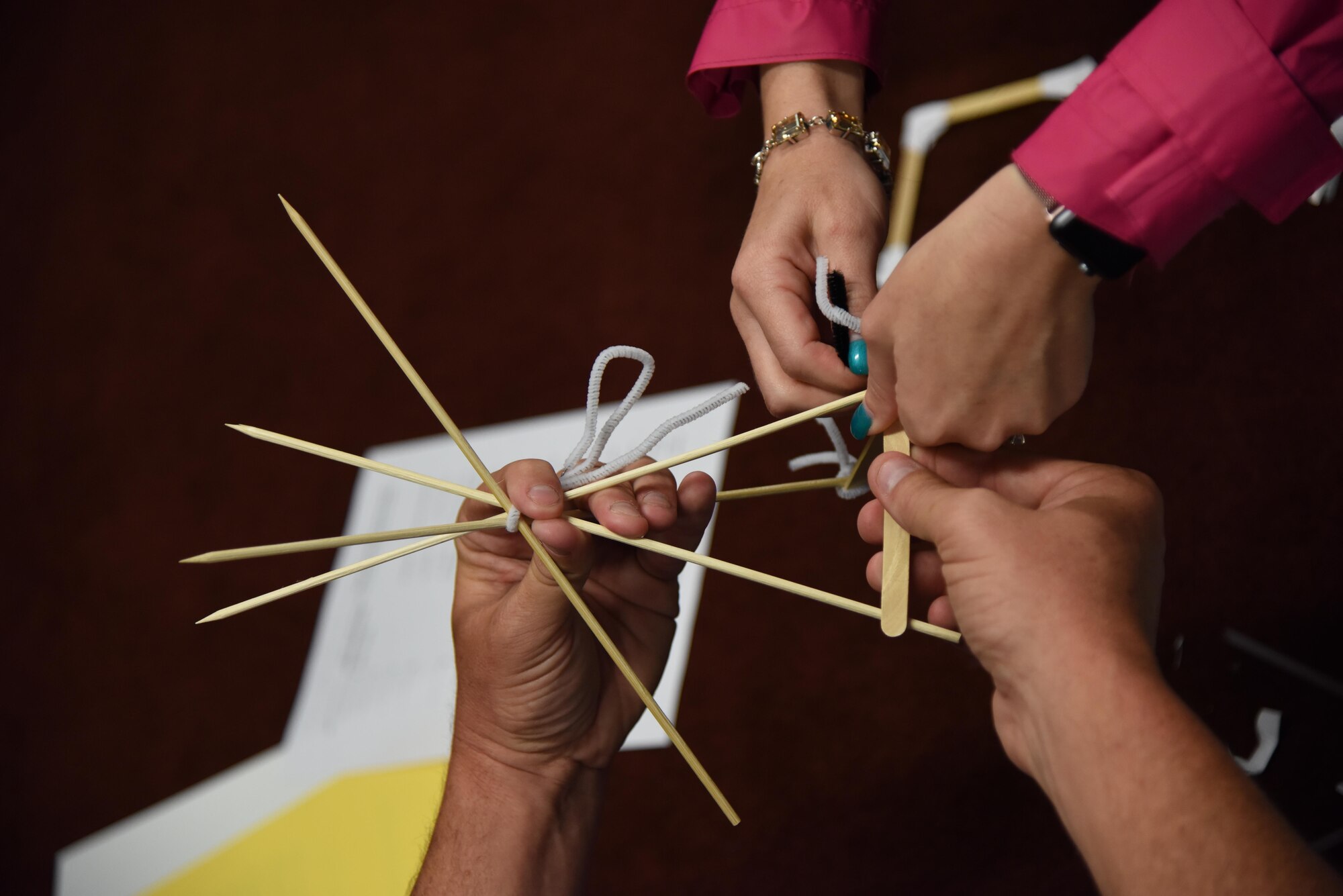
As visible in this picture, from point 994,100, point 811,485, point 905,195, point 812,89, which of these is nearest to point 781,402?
point 811,485

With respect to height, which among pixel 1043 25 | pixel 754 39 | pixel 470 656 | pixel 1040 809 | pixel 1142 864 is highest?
pixel 1043 25

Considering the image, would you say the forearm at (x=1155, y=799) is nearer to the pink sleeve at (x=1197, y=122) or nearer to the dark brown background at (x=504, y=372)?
the pink sleeve at (x=1197, y=122)

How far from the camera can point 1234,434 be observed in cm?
109

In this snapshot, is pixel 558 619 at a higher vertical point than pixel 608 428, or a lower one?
lower

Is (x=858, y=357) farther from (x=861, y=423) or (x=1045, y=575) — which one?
(x=1045, y=575)

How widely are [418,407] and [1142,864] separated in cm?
116

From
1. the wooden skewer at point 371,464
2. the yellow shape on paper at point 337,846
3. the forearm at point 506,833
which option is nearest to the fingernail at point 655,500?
the wooden skewer at point 371,464

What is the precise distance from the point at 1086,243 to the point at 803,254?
0.86 ft

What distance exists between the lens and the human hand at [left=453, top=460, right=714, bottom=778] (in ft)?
2.10

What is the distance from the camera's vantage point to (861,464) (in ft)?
2.24

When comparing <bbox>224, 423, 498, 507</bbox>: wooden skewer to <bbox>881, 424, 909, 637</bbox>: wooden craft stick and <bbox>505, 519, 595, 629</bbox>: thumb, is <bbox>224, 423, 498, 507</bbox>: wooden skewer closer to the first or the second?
<bbox>505, 519, 595, 629</bbox>: thumb

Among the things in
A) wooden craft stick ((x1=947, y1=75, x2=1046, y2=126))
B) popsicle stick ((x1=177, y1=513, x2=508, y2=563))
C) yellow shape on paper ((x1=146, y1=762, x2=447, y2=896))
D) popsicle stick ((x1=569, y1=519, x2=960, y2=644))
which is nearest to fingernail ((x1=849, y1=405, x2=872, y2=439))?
popsicle stick ((x1=569, y1=519, x2=960, y2=644))

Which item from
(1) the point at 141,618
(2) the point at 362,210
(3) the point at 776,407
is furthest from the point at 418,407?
(3) the point at 776,407

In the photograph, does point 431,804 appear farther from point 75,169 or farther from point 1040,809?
point 75,169
